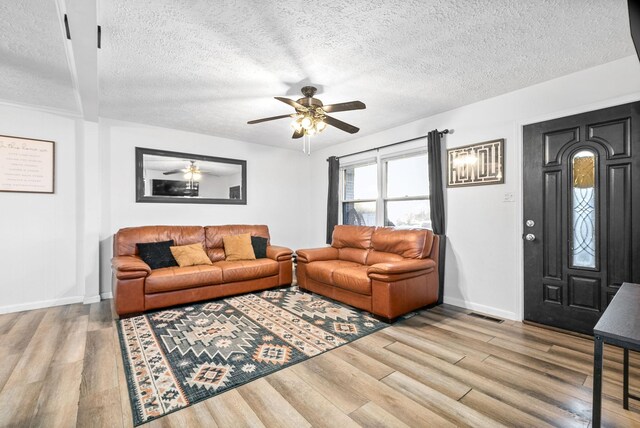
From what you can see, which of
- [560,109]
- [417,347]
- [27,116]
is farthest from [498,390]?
[27,116]

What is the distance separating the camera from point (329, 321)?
3.19 m

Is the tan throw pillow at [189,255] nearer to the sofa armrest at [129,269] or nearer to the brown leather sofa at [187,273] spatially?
the brown leather sofa at [187,273]

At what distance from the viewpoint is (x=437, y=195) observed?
391 centimetres

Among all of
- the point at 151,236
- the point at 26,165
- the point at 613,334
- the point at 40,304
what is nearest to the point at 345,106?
the point at 613,334

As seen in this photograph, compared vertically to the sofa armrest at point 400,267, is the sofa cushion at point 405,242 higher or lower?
higher

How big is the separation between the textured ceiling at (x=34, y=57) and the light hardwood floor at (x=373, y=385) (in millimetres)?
2482

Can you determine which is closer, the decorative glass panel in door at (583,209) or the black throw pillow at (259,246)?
the decorative glass panel in door at (583,209)

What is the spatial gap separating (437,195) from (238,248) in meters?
3.00

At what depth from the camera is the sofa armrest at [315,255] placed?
4336 millimetres

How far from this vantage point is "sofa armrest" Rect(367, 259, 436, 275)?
10.3 feet

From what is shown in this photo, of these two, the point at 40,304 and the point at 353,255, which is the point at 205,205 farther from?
the point at 353,255

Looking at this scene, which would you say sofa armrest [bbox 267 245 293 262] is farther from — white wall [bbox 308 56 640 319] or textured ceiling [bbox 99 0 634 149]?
white wall [bbox 308 56 640 319]

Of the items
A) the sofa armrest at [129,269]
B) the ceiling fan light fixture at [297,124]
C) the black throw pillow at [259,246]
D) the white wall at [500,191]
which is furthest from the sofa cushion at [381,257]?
the sofa armrest at [129,269]

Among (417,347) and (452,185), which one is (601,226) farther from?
(417,347)
